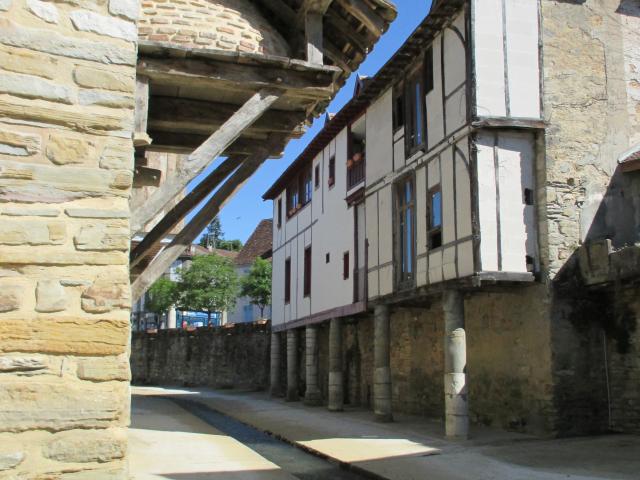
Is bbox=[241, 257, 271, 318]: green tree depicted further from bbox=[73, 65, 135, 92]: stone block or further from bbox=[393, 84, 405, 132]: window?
bbox=[73, 65, 135, 92]: stone block

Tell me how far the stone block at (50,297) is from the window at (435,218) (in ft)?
32.0

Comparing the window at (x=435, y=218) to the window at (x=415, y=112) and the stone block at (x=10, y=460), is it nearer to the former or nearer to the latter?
the window at (x=415, y=112)

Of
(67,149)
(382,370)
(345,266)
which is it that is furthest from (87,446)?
(345,266)

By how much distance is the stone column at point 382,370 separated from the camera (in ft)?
46.7

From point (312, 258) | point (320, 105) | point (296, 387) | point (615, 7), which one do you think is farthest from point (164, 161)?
point (296, 387)

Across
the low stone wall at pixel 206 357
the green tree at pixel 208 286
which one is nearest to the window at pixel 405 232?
the low stone wall at pixel 206 357

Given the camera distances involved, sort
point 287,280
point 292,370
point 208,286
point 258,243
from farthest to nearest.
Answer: point 258,243 → point 208,286 → point 287,280 → point 292,370

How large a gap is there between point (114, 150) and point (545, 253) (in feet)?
29.5

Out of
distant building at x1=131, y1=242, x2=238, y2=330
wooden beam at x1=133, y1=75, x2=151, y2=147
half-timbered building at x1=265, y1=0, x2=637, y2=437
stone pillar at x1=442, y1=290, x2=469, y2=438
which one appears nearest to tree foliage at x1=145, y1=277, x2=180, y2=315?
distant building at x1=131, y1=242, x2=238, y2=330

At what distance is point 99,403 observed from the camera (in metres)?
3.22

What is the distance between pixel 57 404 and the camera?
317 centimetres

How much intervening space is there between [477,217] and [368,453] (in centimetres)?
398

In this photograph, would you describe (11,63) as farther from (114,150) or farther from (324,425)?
(324,425)

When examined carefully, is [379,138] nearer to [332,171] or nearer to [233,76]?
[332,171]
